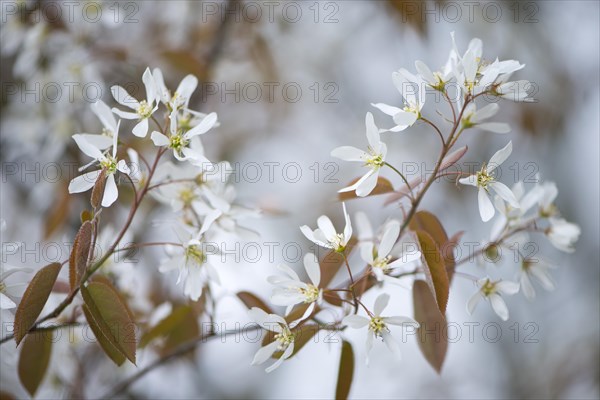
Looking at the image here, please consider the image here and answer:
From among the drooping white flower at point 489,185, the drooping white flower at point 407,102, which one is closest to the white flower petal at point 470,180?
the drooping white flower at point 489,185

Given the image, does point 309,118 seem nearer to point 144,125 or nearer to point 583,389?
point 583,389

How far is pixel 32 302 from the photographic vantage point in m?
0.90

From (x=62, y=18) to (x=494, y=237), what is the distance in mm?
1283

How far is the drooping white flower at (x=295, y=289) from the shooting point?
959mm

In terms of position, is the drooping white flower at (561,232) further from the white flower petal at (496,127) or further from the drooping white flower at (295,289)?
the drooping white flower at (295,289)

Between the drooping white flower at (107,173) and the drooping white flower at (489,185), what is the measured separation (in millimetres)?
492

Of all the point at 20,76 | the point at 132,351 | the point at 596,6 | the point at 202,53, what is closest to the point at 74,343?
the point at 132,351

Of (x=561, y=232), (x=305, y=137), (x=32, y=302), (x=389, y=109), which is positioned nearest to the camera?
(x=32, y=302)

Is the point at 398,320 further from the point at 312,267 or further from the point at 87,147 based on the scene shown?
the point at 87,147

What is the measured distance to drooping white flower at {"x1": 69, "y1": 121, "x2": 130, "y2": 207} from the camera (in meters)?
0.94

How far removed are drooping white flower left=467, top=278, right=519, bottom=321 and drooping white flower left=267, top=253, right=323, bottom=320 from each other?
267mm

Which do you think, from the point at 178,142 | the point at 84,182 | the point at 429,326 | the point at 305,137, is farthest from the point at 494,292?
the point at 305,137

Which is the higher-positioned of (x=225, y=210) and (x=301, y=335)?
(x=225, y=210)

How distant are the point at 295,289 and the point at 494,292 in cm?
34
